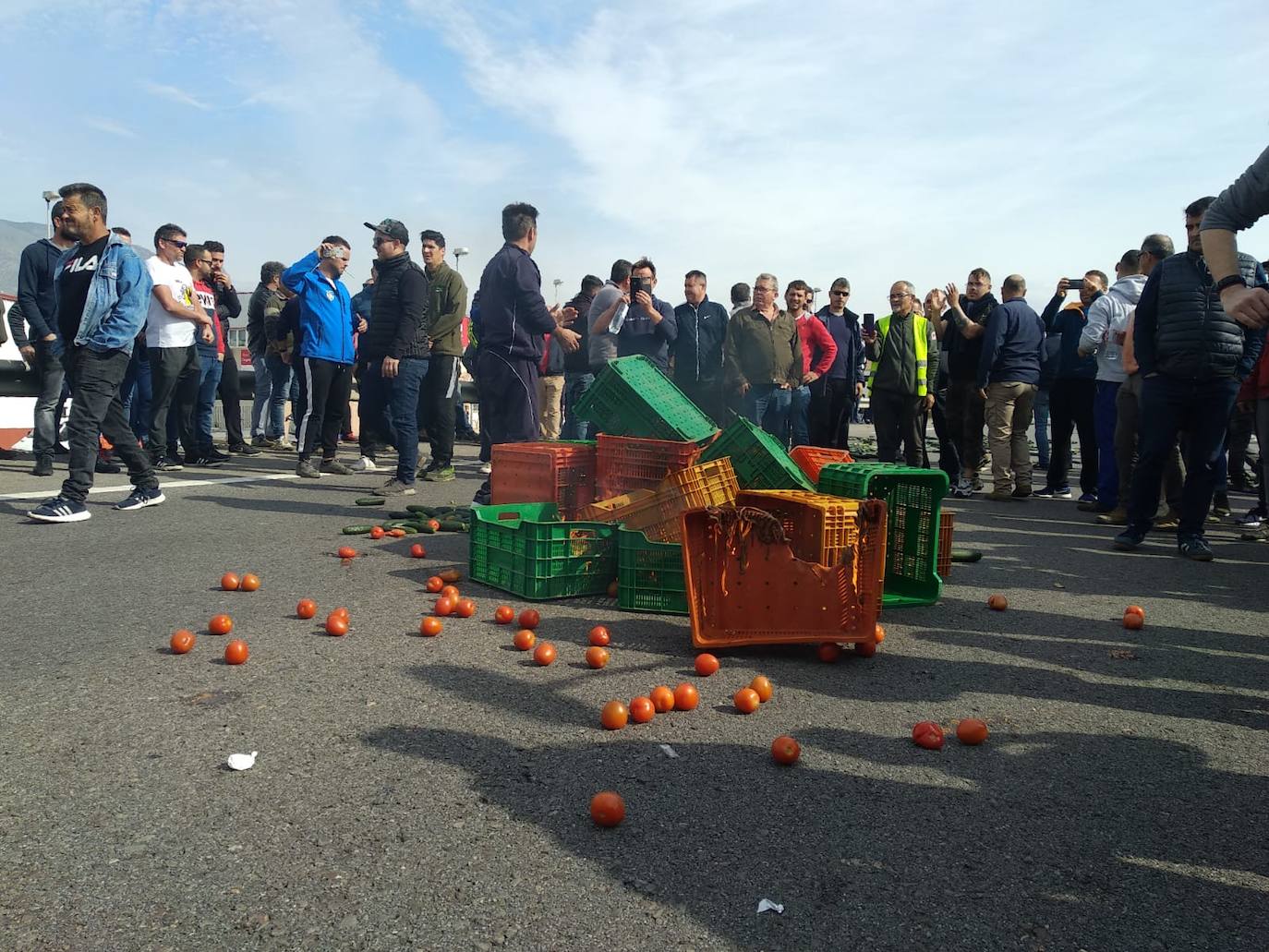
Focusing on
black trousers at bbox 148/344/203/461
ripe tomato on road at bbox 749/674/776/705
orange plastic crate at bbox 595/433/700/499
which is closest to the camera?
ripe tomato on road at bbox 749/674/776/705

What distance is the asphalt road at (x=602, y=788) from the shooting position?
7.12 ft

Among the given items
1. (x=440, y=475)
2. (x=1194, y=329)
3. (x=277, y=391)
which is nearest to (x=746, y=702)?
(x=1194, y=329)

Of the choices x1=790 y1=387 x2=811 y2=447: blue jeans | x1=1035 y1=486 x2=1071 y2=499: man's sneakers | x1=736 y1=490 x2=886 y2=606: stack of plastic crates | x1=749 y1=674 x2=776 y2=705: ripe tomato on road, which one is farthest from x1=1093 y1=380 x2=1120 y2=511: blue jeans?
Result: x1=749 y1=674 x2=776 y2=705: ripe tomato on road

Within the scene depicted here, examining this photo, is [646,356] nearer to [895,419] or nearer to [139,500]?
[895,419]

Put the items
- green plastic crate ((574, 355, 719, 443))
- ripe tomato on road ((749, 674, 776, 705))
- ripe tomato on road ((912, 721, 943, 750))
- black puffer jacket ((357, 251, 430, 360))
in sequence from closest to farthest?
ripe tomato on road ((912, 721, 943, 750)) → ripe tomato on road ((749, 674, 776, 705)) → green plastic crate ((574, 355, 719, 443)) → black puffer jacket ((357, 251, 430, 360))

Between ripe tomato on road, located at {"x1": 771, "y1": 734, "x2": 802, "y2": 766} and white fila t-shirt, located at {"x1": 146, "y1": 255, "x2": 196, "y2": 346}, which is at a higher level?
white fila t-shirt, located at {"x1": 146, "y1": 255, "x2": 196, "y2": 346}

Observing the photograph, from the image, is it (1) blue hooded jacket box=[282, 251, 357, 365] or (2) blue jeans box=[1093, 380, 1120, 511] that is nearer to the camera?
(2) blue jeans box=[1093, 380, 1120, 511]

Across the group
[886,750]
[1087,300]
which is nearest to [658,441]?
[886,750]

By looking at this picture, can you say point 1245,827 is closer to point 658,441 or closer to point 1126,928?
point 1126,928

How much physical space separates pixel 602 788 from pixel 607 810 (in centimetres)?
26

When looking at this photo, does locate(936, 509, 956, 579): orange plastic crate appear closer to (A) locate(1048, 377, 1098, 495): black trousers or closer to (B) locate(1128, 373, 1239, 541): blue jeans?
(B) locate(1128, 373, 1239, 541): blue jeans

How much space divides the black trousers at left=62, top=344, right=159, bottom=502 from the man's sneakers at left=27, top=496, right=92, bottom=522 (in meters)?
0.06

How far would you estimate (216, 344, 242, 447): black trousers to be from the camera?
42.9ft

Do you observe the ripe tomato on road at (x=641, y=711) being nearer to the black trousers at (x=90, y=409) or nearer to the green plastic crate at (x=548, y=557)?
the green plastic crate at (x=548, y=557)
